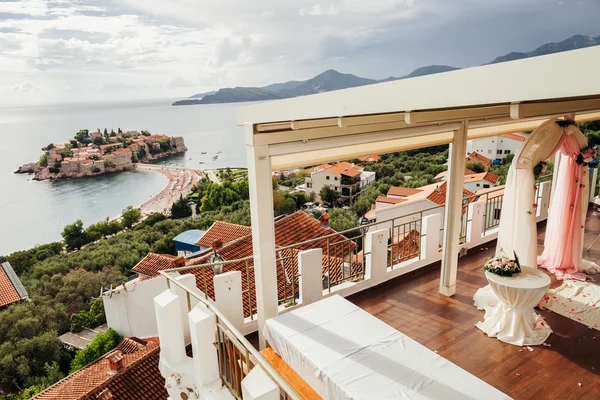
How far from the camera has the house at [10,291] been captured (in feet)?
92.7

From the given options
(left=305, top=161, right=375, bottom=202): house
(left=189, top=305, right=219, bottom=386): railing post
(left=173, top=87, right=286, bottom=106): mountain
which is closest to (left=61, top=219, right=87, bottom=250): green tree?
(left=305, top=161, right=375, bottom=202): house

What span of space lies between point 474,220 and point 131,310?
14.8 metres

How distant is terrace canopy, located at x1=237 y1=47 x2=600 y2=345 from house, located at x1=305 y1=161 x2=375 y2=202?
41.1 meters

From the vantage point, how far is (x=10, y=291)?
29.3 meters

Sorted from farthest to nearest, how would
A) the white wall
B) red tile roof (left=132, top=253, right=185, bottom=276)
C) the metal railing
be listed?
red tile roof (left=132, top=253, right=185, bottom=276), the white wall, the metal railing

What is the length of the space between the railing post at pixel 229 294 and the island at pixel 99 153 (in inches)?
3314

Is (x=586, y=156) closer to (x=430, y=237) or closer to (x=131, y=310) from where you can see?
(x=430, y=237)

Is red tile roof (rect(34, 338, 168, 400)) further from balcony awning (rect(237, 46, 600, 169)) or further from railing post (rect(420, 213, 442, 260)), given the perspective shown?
balcony awning (rect(237, 46, 600, 169))

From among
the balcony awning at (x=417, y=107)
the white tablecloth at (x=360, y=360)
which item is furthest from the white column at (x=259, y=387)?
the balcony awning at (x=417, y=107)

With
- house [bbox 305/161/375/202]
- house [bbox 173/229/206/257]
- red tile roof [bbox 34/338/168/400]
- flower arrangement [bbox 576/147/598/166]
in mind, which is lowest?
house [bbox 173/229/206/257]

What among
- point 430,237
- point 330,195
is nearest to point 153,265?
point 430,237

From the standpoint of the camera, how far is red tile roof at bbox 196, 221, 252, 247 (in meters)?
22.3

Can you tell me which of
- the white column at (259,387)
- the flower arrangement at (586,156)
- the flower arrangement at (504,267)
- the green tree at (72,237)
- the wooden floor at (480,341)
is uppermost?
the flower arrangement at (586,156)

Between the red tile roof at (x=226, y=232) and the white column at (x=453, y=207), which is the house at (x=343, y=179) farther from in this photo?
the white column at (x=453, y=207)
